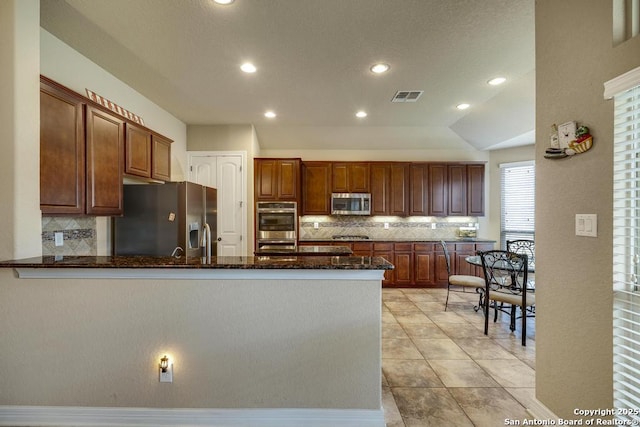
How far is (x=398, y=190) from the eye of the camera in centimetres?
530

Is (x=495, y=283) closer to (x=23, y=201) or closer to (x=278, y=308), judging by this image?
(x=278, y=308)

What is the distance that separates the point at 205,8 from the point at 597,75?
246 cm

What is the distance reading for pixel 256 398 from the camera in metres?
1.73

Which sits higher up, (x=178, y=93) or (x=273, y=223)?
(x=178, y=93)

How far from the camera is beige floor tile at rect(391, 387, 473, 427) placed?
5.84 ft

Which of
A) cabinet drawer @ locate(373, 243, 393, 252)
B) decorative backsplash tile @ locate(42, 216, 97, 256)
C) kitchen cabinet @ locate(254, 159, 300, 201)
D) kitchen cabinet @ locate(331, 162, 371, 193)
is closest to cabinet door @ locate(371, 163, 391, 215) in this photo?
kitchen cabinet @ locate(331, 162, 371, 193)

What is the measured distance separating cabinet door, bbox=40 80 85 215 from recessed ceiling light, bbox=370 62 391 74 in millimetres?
2596

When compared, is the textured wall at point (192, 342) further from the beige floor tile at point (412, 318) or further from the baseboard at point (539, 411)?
the beige floor tile at point (412, 318)

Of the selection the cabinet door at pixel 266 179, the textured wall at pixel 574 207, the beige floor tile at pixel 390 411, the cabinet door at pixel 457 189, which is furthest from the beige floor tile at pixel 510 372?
the cabinet door at pixel 266 179

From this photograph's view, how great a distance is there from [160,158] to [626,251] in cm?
396

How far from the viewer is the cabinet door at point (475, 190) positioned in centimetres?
529

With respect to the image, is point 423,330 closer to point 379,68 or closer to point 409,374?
point 409,374

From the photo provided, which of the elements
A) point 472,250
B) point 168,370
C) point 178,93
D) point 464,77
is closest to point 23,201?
point 168,370

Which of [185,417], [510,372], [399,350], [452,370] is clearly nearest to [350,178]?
A: [399,350]
